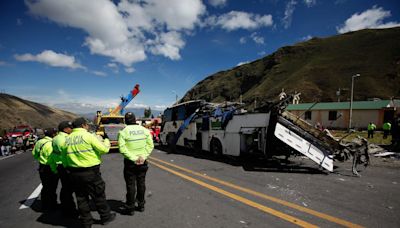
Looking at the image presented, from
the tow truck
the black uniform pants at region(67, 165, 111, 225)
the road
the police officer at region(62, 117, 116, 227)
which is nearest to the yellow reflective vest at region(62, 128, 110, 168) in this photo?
the police officer at region(62, 117, 116, 227)

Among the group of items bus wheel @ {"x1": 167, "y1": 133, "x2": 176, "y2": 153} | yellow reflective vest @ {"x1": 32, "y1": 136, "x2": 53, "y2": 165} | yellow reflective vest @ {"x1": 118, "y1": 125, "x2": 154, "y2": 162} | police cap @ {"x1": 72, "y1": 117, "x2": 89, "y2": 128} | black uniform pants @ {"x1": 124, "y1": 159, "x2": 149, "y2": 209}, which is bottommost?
bus wheel @ {"x1": 167, "y1": 133, "x2": 176, "y2": 153}

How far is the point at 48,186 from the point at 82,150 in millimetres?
1723

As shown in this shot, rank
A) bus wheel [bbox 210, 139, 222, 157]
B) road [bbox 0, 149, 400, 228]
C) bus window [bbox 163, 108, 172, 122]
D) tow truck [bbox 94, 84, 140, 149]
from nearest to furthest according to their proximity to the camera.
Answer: road [bbox 0, 149, 400, 228]
bus wheel [bbox 210, 139, 222, 157]
tow truck [bbox 94, 84, 140, 149]
bus window [bbox 163, 108, 172, 122]

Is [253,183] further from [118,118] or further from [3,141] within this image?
[3,141]

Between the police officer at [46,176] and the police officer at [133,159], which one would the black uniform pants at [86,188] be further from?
the police officer at [46,176]

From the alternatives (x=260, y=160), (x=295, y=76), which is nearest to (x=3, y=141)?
(x=260, y=160)

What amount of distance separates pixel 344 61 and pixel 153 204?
10260 centimetres

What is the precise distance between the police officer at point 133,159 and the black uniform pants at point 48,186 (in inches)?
61.7

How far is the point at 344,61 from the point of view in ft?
285

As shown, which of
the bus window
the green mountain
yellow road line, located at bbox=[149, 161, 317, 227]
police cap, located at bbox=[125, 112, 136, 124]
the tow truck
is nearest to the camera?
yellow road line, located at bbox=[149, 161, 317, 227]

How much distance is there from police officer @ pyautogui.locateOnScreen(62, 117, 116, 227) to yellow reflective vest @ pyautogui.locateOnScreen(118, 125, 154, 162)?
428mm

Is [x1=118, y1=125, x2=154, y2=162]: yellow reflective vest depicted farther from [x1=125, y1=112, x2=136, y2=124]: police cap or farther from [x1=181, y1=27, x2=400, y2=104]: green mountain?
[x1=181, y1=27, x2=400, y2=104]: green mountain

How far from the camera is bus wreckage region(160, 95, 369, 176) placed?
6.80 m

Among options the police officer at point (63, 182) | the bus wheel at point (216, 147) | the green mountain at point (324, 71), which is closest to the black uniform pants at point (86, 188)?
the police officer at point (63, 182)
